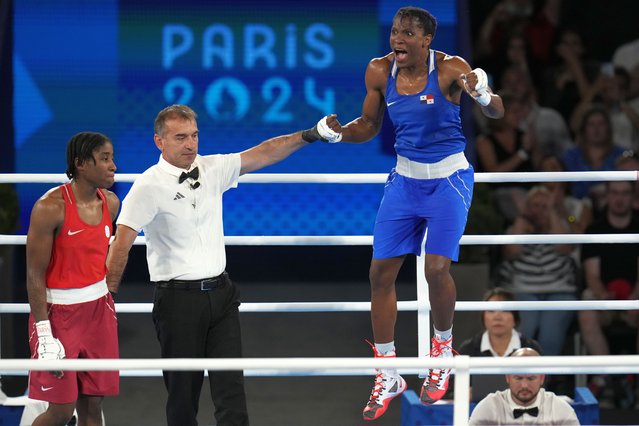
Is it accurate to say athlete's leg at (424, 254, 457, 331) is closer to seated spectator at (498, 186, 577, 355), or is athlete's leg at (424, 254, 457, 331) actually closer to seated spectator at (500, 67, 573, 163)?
seated spectator at (498, 186, 577, 355)

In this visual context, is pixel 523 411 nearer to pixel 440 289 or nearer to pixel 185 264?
pixel 440 289

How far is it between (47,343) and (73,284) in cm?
25

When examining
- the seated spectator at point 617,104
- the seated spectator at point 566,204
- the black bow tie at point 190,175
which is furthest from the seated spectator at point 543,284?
the black bow tie at point 190,175

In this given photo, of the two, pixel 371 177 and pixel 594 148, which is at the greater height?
pixel 594 148

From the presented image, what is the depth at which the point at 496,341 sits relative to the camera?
18.2 feet

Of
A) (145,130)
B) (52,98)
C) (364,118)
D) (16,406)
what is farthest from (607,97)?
(16,406)

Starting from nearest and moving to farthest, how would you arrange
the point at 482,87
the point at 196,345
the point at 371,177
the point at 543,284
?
1. the point at 482,87
2. the point at 196,345
3. the point at 371,177
4. the point at 543,284

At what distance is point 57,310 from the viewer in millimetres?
4273

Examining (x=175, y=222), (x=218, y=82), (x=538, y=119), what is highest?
(x=218, y=82)

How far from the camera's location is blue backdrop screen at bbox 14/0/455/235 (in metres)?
8.33

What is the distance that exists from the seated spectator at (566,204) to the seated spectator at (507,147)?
29 cm

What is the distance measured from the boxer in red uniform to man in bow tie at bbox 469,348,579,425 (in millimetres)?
1545

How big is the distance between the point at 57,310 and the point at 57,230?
0.98 feet

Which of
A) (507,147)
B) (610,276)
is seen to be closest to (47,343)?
(610,276)
